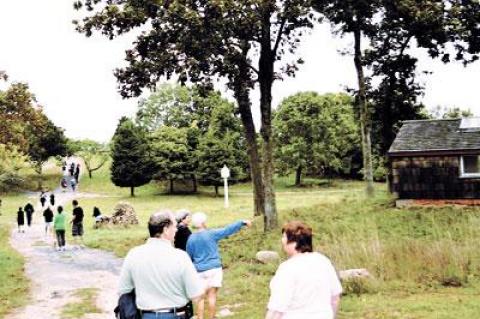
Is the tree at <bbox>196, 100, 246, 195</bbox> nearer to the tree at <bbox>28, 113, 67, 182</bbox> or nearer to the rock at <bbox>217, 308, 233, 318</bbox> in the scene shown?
the tree at <bbox>28, 113, 67, 182</bbox>

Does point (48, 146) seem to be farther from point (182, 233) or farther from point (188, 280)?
point (188, 280)

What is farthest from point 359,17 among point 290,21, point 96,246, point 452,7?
point 96,246

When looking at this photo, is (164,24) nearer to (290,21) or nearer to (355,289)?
(290,21)

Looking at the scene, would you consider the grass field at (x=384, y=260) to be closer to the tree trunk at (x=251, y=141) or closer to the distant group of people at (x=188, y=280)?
the tree trunk at (x=251, y=141)

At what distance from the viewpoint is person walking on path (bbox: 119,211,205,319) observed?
5523mm

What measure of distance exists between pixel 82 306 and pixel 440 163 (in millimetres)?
21074

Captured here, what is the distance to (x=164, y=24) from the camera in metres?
23.2

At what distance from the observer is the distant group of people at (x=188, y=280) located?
4949mm

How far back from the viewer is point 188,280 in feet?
18.2

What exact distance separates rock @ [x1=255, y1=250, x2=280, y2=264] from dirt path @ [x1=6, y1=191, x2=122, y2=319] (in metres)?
4.45

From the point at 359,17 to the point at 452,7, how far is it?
567 cm

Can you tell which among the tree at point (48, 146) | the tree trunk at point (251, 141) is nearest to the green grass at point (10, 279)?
the tree trunk at point (251, 141)

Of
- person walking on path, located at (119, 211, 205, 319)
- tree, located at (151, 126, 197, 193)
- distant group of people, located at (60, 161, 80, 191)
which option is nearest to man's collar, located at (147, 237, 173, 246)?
person walking on path, located at (119, 211, 205, 319)

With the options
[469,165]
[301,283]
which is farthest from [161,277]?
[469,165]
